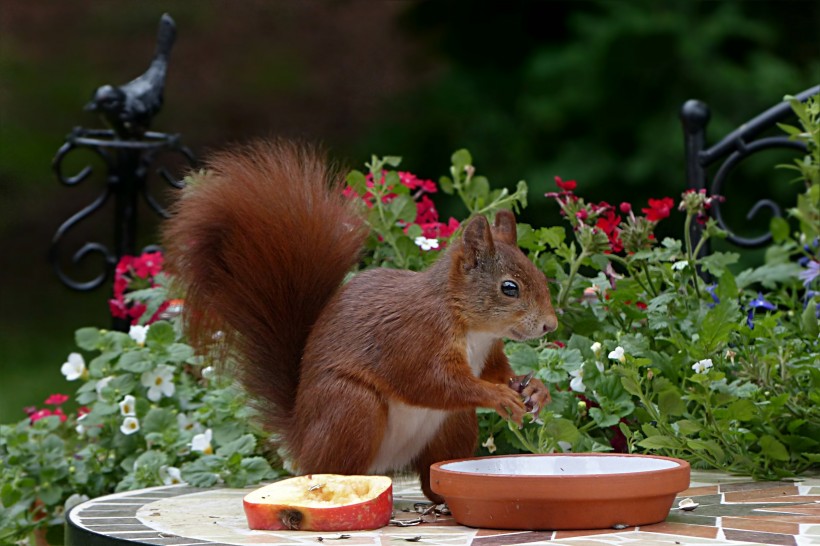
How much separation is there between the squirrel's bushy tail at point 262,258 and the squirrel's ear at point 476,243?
23cm

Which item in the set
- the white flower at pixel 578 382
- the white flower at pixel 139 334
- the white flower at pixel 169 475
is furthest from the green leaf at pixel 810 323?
the white flower at pixel 139 334

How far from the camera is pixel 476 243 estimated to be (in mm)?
1631

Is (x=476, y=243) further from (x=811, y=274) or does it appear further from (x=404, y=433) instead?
(x=811, y=274)

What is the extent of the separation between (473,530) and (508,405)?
6.1 inches

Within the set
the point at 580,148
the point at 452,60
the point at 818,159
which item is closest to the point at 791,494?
the point at 818,159

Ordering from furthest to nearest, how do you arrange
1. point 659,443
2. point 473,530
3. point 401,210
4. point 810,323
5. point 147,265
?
point 147,265 < point 401,210 < point 810,323 < point 659,443 < point 473,530

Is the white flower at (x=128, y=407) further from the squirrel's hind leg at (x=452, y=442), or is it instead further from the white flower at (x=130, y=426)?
the squirrel's hind leg at (x=452, y=442)

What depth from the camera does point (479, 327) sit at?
1618 mm

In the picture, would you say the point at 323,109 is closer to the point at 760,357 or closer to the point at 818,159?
the point at 818,159

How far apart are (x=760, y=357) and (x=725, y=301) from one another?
10 centimetres

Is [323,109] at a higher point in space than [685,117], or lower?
higher

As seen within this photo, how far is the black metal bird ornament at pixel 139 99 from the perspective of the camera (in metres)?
2.86

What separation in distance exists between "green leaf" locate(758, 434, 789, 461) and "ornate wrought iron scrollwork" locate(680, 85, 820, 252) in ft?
3.15

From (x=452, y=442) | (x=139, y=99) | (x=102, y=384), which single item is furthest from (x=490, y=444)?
(x=139, y=99)
